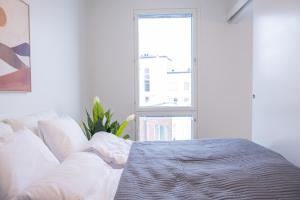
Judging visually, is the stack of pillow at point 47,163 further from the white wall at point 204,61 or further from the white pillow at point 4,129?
the white wall at point 204,61

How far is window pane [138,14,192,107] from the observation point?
3.67 metres

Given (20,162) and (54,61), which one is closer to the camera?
(20,162)

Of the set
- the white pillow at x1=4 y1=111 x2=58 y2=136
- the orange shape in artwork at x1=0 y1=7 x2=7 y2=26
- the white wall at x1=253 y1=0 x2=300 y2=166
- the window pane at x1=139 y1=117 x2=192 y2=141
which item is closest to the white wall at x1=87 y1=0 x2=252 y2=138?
the window pane at x1=139 y1=117 x2=192 y2=141

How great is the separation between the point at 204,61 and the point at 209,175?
2524 mm

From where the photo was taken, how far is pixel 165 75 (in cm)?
375

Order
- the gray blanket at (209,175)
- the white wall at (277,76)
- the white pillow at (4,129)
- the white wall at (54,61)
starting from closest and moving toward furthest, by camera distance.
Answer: the gray blanket at (209,175) < the white pillow at (4,129) < the white wall at (277,76) < the white wall at (54,61)

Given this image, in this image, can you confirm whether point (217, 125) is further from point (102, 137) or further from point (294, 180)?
point (294, 180)

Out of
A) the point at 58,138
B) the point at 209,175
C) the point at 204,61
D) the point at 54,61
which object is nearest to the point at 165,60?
the point at 204,61

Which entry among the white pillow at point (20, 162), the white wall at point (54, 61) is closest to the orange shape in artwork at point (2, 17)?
the white wall at point (54, 61)

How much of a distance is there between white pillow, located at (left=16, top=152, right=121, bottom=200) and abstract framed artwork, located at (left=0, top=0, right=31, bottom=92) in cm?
75

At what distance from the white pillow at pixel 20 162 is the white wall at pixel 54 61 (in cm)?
49

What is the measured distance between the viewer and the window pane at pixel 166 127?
12.2 ft

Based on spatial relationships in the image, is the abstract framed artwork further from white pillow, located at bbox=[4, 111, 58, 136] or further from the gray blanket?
the gray blanket

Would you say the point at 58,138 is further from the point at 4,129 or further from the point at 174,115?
the point at 174,115
